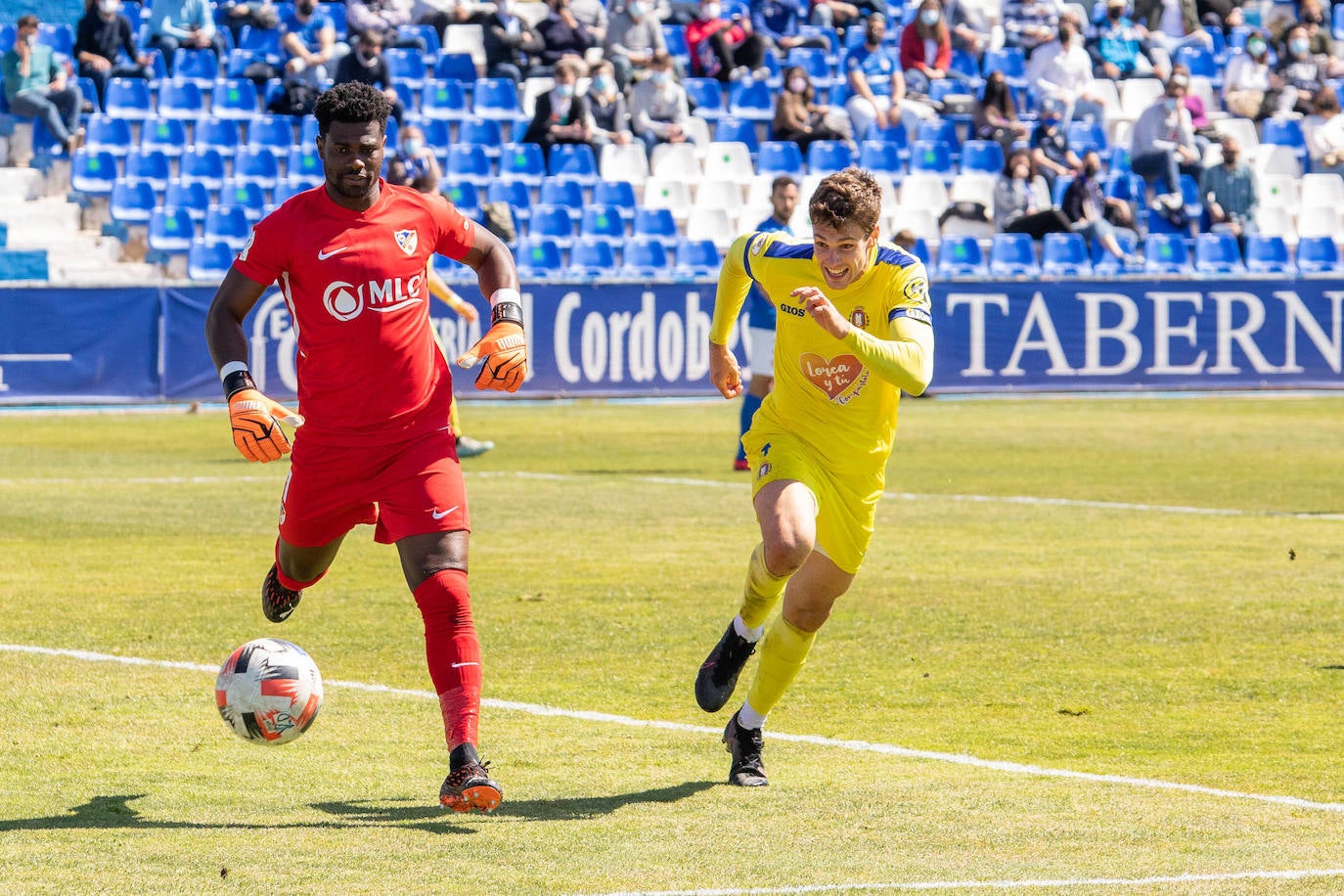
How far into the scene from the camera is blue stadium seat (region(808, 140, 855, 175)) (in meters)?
29.0

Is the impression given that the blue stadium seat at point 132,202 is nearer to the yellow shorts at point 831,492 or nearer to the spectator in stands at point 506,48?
the spectator in stands at point 506,48

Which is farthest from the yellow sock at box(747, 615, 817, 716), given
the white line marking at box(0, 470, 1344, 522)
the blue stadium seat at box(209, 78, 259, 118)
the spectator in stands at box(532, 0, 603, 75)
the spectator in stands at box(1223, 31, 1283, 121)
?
the spectator in stands at box(1223, 31, 1283, 121)

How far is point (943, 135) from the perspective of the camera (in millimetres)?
30344

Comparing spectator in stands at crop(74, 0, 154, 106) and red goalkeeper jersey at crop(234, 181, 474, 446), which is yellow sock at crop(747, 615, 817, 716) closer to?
red goalkeeper jersey at crop(234, 181, 474, 446)

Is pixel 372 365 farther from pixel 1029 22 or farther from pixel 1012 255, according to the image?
pixel 1029 22

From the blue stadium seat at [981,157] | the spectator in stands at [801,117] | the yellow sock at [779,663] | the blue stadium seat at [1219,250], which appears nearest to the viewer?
the yellow sock at [779,663]

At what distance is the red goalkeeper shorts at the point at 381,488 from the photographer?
6.82m

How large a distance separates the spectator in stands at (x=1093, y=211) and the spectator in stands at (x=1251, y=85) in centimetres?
424

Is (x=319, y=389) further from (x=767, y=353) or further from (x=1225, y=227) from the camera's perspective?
Result: (x=1225, y=227)

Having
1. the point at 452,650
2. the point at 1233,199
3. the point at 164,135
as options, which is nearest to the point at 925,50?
the point at 1233,199

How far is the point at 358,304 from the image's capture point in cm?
680

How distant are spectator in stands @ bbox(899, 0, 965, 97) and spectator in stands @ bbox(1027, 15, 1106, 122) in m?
1.18

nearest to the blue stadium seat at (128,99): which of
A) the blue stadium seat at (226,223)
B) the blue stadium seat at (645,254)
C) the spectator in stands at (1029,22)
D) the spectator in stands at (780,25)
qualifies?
the blue stadium seat at (226,223)

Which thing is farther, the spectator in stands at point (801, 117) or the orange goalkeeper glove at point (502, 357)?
the spectator in stands at point (801, 117)
